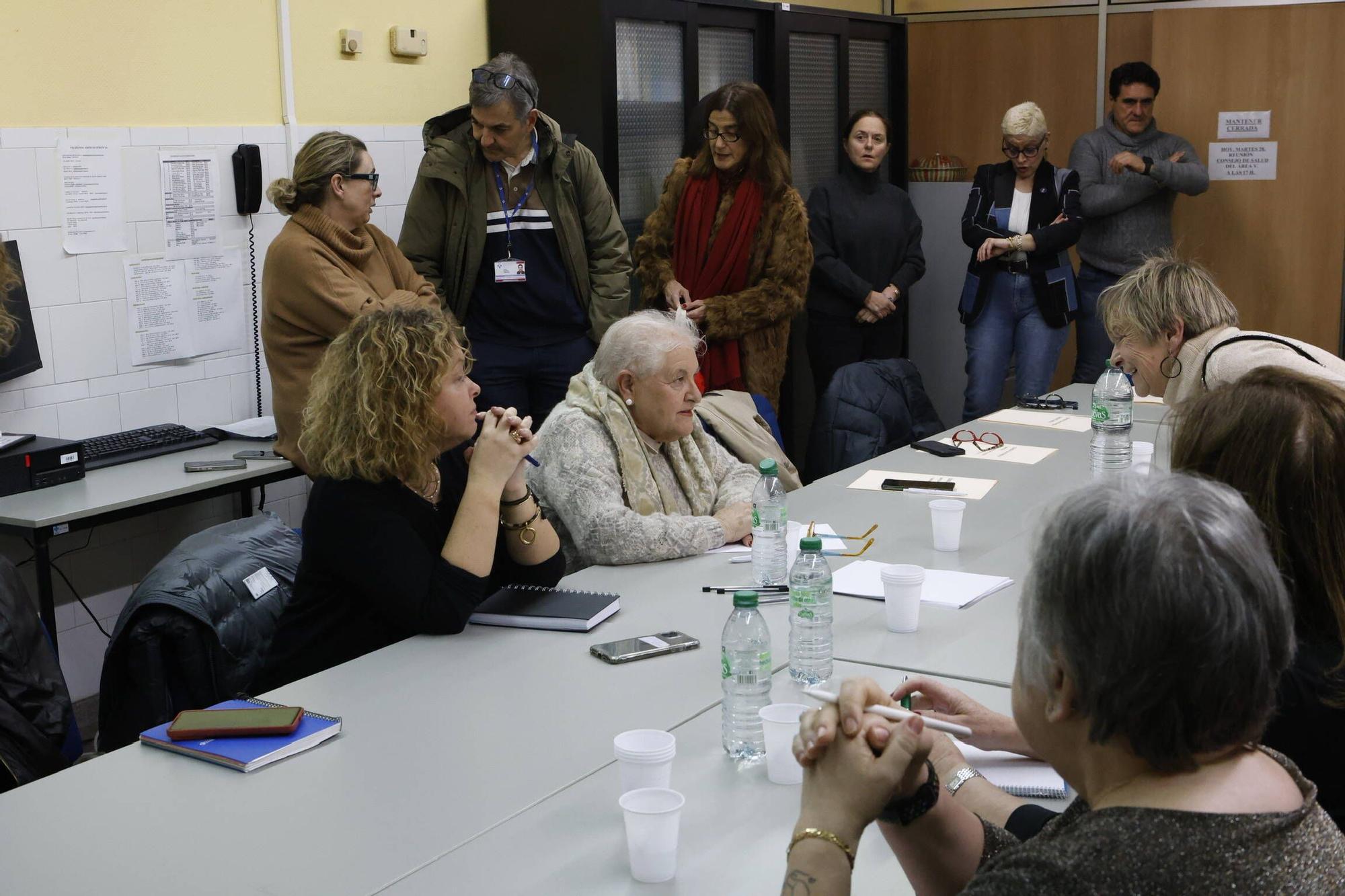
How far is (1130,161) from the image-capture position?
6098 mm

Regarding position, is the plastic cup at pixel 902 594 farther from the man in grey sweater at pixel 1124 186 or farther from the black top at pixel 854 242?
the man in grey sweater at pixel 1124 186

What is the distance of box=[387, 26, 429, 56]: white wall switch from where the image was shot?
4922mm

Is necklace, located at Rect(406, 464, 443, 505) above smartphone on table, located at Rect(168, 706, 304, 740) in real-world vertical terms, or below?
above

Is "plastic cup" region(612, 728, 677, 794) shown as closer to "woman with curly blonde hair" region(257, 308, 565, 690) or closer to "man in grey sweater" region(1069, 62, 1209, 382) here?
"woman with curly blonde hair" region(257, 308, 565, 690)

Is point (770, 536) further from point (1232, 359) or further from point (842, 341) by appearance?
point (842, 341)

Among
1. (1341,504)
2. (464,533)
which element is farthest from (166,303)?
(1341,504)

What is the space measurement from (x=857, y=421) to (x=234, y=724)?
270 centimetres

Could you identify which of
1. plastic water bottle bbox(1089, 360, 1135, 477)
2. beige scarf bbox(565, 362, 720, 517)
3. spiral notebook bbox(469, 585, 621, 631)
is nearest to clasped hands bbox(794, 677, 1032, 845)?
spiral notebook bbox(469, 585, 621, 631)

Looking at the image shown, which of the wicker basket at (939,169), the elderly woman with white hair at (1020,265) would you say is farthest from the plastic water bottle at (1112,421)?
the wicker basket at (939,169)

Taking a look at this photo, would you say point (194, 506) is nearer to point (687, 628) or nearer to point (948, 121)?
point (687, 628)

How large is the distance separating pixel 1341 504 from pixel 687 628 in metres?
1.19

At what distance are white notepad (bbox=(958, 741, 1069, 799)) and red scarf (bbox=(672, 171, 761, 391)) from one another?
341 cm

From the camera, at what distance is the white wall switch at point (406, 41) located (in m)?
4.92

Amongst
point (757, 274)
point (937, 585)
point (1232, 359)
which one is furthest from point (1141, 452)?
point (757, 274)
